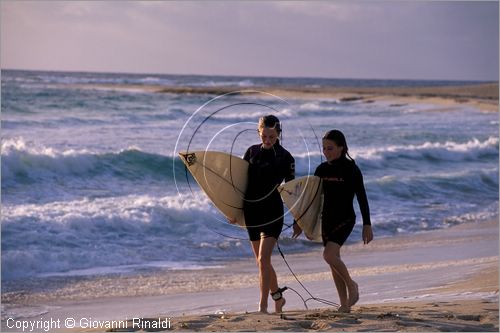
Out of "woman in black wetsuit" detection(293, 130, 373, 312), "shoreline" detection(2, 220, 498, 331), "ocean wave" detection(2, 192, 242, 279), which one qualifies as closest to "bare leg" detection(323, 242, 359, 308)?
"woman in black wetsuit" detection(293, 130, 373, 312)

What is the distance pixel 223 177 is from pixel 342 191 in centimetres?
99

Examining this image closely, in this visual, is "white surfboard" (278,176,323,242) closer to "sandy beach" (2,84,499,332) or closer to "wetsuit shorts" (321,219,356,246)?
"wetsuit shorts" (321,219,356,246)

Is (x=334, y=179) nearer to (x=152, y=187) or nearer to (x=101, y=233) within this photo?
(x=101, y=233)

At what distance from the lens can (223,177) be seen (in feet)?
21.5

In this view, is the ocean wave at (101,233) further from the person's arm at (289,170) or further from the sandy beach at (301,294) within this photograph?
the person's arm at (289,170)

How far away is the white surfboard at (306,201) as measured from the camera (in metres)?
6.25

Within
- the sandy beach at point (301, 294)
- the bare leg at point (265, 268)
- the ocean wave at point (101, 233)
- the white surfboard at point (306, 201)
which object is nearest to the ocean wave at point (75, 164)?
the ocean wave at point (101, 233)

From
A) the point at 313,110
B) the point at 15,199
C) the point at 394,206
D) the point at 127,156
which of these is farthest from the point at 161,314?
the point at 313,110

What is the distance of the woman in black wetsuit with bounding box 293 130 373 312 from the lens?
616cm

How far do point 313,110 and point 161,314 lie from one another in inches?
1440

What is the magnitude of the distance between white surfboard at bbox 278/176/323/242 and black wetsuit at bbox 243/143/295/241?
0.06 meters

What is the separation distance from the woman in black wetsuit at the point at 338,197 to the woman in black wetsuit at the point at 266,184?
0.30 meters

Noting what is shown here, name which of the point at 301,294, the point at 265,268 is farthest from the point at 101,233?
the point at 265,268

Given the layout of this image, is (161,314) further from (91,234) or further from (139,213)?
(139,213)
